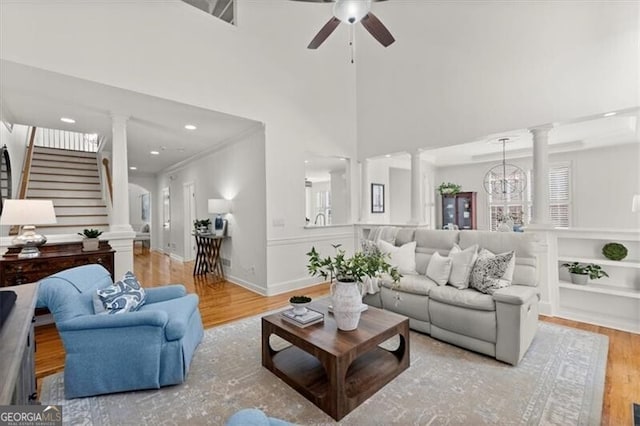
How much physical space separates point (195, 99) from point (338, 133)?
2681mm

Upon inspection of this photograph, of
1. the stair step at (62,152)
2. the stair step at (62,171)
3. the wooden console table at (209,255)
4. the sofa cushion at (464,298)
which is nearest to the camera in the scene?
the sofa cushion at (464,298)

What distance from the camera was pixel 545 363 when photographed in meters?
2.42

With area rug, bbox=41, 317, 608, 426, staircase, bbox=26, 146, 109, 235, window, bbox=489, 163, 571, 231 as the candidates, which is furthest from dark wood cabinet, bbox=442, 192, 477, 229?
staircase, bbox=26, 146, 109, 235

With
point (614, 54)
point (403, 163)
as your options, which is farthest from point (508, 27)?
point (403, 163)

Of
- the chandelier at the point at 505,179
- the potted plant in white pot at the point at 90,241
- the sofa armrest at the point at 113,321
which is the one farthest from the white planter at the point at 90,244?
the chandelier at the point at 505,179

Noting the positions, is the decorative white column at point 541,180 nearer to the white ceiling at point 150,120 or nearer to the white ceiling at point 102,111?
the white ceiling at point 150,120

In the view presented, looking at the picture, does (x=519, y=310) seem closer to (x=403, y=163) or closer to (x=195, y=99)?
(x=195, y=99)

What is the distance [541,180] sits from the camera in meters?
3.65

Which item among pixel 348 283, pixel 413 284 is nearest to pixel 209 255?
pixel 413 284

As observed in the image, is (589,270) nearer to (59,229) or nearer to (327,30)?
(327,30)

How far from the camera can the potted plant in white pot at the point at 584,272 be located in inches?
139

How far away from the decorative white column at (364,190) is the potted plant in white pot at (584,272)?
3.30 m

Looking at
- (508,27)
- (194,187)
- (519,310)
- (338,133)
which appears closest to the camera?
(519,310)

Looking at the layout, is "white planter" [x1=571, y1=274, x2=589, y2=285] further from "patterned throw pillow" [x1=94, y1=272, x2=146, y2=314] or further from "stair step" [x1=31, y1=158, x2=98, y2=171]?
"stair step" [x1=31, y1=158, x2=98, y2=171]
